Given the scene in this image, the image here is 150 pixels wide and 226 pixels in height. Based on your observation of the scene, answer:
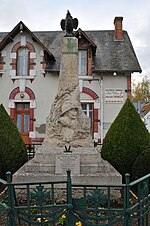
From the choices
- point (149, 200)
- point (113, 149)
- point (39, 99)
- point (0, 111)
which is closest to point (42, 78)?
point (39, 99)

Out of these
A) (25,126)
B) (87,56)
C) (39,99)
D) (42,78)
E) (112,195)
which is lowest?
(112,195)

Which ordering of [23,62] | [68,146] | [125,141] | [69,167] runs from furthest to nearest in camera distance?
[23,62] → [125,141] → [68,146] → [69,167]

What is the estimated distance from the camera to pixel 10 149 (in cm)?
736

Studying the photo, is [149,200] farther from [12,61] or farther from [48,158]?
[12,61]

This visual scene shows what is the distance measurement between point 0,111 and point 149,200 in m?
5.79

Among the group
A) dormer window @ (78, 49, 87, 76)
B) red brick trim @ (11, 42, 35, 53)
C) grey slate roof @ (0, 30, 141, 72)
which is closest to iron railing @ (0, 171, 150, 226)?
grey slate roof @ (0, 30, 141, 72)

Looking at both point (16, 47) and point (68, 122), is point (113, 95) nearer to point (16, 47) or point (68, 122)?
point (16, 47)

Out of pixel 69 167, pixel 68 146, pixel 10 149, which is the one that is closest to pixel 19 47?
pixel 10 149

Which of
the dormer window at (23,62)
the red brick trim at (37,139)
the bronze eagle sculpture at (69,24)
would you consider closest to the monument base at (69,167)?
the bronze eagle sculpture at (69,24)

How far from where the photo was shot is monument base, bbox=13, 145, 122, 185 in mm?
5781

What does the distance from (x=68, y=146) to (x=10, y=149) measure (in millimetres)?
1773

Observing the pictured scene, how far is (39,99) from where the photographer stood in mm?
15016

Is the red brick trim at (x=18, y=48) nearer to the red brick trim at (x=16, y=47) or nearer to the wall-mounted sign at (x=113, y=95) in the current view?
the red brick trim at (x=16, y=47)

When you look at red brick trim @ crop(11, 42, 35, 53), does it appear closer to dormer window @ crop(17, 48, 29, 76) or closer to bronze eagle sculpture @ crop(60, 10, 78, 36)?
dormer window @ crop(17, 48, 29, 76)
